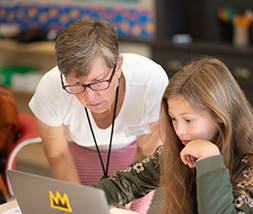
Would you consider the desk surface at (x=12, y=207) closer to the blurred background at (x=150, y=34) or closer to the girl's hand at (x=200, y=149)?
the girl's hand at (x=200, y=149)

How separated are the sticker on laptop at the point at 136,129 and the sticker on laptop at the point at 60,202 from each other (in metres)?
0.75

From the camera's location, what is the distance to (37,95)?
1743 millimetres

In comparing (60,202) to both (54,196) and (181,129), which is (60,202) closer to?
(54,196)

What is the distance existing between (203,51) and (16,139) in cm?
177

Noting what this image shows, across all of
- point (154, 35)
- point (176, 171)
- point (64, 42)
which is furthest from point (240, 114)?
point (154, 35)

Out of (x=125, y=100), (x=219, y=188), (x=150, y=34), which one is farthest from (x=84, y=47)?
(x=150, y=34)

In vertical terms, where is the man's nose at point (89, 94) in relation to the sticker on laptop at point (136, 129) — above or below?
above

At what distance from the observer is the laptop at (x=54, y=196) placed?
1.00 m

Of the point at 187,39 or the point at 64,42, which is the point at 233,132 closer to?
the point at 64,42

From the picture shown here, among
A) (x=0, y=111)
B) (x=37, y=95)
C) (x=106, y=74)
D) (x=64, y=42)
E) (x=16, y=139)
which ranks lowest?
(x=16, y=139)

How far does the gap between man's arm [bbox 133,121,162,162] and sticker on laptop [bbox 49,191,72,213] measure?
78 cm

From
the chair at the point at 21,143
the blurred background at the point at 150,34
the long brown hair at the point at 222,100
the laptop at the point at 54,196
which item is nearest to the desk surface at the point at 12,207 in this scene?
the laptop at the point at 54,196

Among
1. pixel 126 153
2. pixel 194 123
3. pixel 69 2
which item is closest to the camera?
pixel 194 123

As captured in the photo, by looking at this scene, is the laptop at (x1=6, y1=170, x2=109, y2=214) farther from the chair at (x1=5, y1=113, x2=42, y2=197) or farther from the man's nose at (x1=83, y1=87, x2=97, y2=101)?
the chair at (x1=5, y1=113, x2=42, y2=197)
